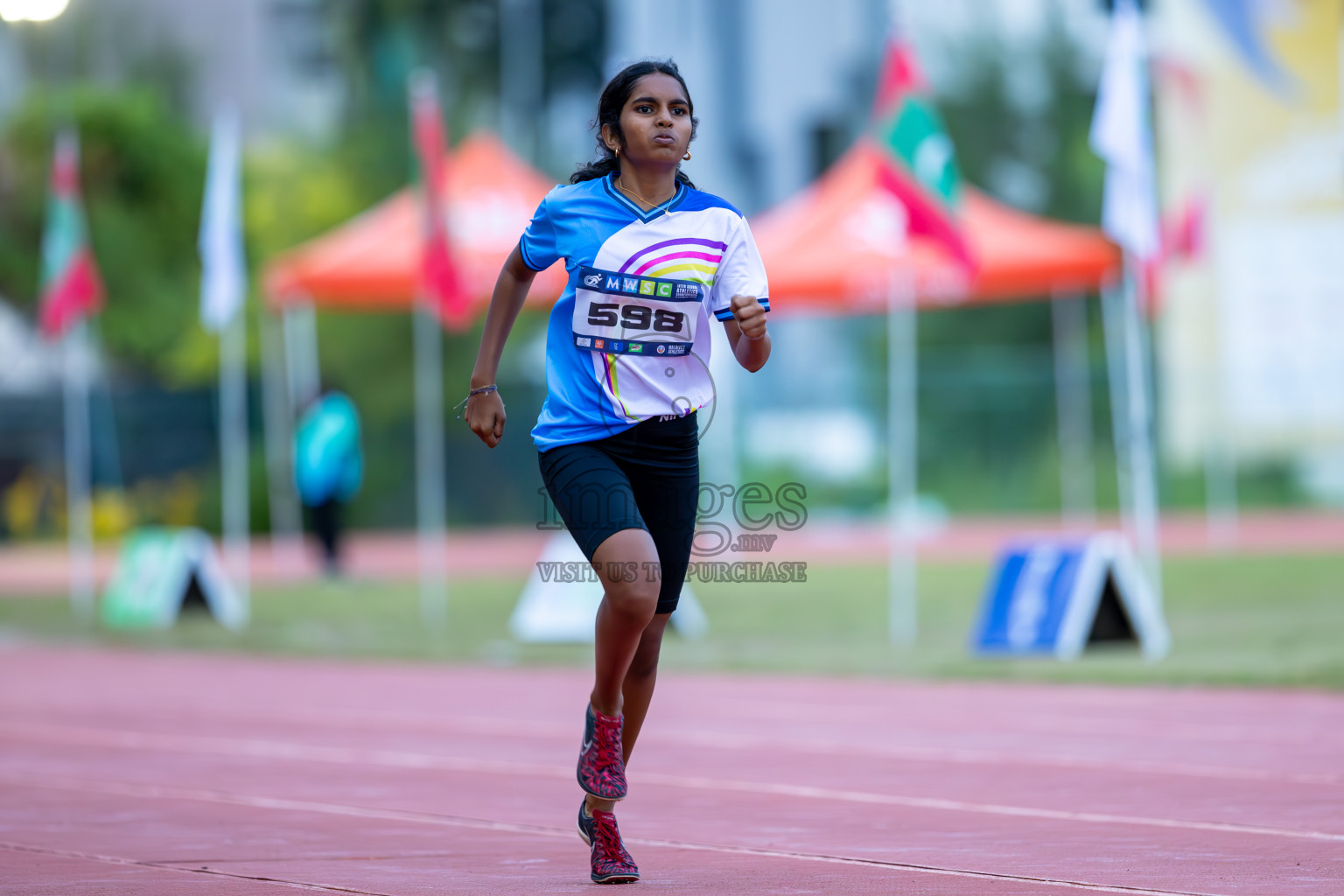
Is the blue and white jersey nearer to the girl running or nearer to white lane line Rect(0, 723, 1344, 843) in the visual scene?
the girl running

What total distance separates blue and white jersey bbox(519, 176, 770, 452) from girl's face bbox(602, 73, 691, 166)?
130 mm

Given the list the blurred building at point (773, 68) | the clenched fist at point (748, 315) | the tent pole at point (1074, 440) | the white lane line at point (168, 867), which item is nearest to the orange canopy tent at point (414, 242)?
the tent pole at point (1074, 440)

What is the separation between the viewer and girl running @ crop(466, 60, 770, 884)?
4.64 meters

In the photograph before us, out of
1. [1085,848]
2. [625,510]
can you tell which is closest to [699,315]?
[625,510]

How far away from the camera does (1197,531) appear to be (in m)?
23.5

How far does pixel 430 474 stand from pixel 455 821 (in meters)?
17.5

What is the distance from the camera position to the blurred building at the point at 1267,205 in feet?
78.1

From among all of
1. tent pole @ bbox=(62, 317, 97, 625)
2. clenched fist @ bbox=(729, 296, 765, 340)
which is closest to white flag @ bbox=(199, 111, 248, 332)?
tent pole @ bbox=(62, 317, 97, 625)

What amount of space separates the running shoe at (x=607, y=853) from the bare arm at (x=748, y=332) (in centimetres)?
118

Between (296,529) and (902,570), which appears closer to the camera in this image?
(902,570)

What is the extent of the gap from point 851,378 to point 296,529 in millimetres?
8553

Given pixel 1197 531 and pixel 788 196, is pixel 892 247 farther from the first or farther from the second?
pixel 788 196

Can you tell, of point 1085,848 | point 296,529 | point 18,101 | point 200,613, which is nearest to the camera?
point 1085,848

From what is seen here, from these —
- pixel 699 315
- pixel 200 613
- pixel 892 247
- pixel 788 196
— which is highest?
pixel 788 196
